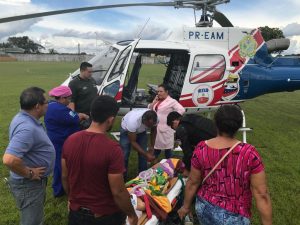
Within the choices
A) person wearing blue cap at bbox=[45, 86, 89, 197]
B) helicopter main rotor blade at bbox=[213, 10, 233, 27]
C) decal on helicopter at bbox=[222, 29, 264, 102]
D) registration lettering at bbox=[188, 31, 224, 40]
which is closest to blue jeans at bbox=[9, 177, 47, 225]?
person wearing blue cap at bbox=[45, 86, 89, 197]

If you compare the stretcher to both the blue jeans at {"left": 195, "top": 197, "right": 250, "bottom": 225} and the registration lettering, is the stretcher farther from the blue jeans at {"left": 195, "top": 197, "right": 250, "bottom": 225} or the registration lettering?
the registration lettering

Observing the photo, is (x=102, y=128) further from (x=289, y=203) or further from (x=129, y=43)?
(x=129, y=43)

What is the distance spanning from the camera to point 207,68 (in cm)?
744

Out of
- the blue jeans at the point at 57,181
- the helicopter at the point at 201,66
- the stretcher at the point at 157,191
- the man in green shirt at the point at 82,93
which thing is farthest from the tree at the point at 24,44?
the stretcher at the point at 157,191

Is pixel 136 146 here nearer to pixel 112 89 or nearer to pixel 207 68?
pixel 112 89

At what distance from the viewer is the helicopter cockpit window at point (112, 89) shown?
6.77 meters

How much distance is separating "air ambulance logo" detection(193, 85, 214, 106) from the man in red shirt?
5.15 meters

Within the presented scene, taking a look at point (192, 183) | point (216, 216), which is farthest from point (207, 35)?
point (216, 216)

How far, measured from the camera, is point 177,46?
7297 millimetres

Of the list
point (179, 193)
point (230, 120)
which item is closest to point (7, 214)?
point (179, 193)

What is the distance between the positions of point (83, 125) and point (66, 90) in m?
0.99

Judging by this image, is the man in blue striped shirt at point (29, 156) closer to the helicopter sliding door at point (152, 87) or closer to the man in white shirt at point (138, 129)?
the man in white shirt at point (138, 129)

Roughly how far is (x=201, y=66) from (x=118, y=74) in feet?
6.19

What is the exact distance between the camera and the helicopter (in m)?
6.99
